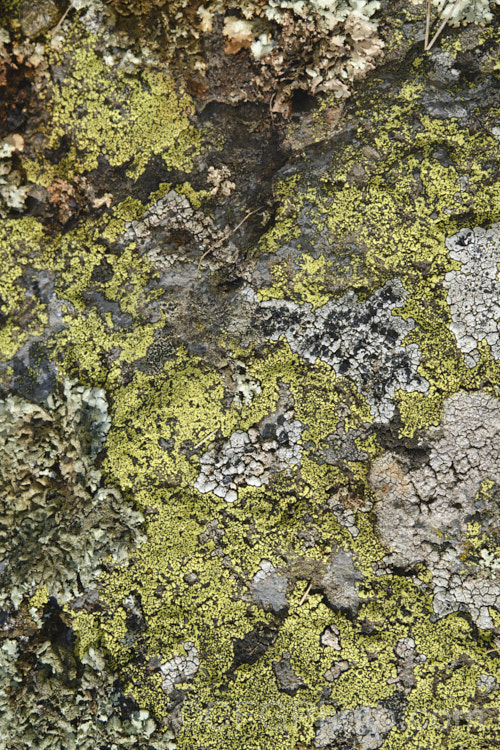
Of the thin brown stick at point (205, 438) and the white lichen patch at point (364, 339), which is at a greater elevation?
the white lichen patch at point (364, 339)

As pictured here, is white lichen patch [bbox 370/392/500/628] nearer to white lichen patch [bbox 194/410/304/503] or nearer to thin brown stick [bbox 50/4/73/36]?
white lichen patch [bbox 194/410/304/503]

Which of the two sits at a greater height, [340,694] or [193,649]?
[193,649]

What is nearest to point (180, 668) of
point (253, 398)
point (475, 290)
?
point (253, 398)

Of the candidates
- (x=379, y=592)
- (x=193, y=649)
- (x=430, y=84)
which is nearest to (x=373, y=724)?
(x=379, y=592)

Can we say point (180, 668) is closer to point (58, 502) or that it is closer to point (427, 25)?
point (58, 502)

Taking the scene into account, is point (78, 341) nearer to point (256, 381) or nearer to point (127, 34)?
point (256, 381)

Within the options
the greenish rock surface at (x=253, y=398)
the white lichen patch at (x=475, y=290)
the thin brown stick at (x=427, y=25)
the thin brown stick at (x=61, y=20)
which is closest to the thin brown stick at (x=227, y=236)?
the greenish rock surface at (x=253, y=398)

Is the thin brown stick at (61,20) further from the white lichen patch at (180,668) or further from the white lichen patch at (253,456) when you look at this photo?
the white lichen patch at (180,668)
